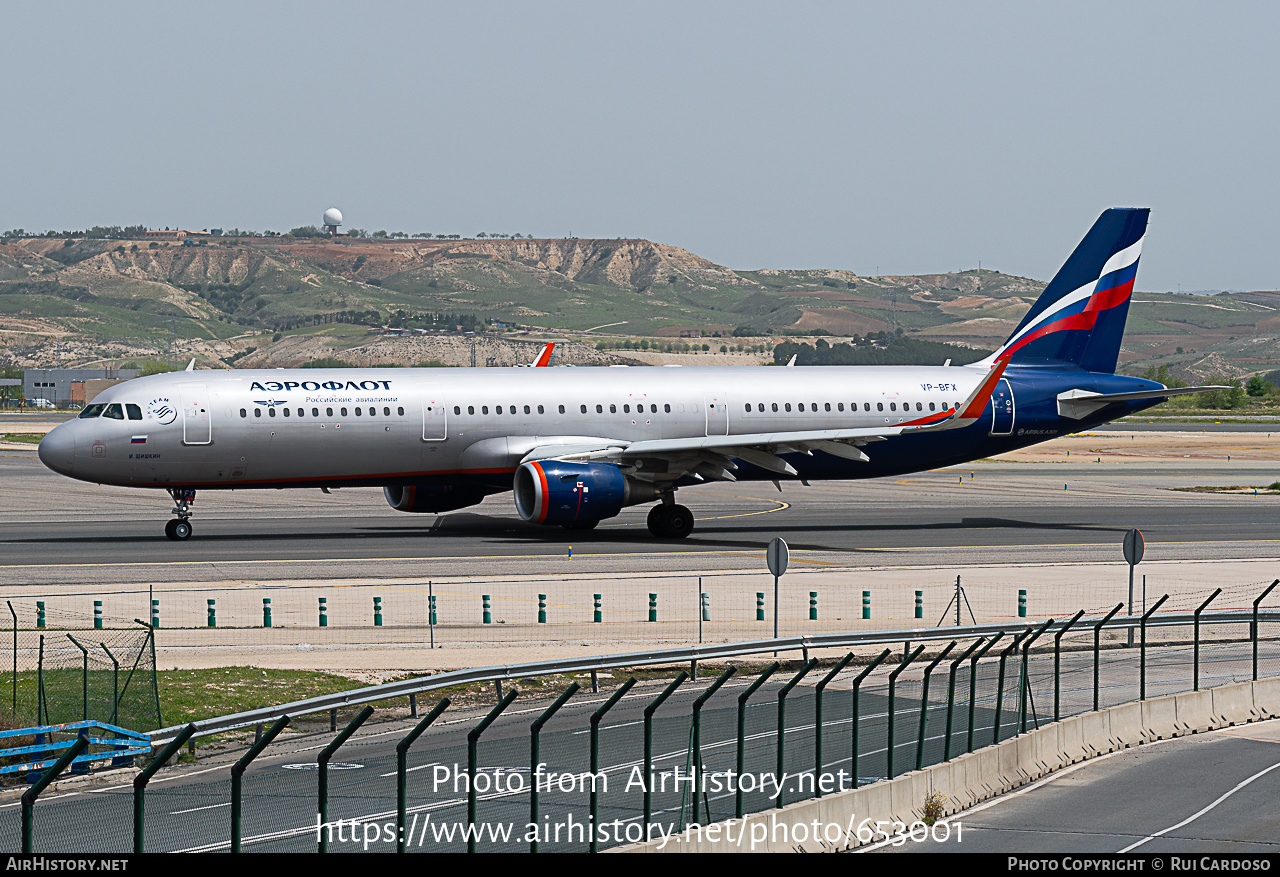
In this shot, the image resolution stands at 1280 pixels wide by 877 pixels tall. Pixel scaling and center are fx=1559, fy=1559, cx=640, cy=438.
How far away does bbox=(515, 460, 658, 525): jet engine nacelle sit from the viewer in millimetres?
44188

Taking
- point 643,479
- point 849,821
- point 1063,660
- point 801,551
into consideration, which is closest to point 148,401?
point 643,479

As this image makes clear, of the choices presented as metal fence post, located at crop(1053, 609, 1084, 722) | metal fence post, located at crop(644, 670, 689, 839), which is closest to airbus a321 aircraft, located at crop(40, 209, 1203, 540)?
metal fence post, located at crop(1053, 609, 1084, 722)

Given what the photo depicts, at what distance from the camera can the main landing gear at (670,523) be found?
47.3m

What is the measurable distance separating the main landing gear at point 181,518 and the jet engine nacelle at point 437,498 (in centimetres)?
617

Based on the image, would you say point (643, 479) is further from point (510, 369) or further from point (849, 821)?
point (849, 821)

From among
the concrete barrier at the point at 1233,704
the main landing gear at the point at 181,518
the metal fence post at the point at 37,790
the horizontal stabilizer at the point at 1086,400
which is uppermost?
the horizontal stabilizer at the point at 1086,400

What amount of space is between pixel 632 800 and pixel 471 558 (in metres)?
27.1

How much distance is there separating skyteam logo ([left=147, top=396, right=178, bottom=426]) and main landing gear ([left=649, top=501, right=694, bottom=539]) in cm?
1439

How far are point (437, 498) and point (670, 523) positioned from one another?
7.45 meters

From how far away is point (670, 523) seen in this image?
1861 inches

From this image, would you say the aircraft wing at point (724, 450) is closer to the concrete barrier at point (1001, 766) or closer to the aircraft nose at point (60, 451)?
the aircraft nose at point (60, 451)

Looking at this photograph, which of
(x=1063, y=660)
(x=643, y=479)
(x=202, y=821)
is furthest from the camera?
(x=643, y=479)

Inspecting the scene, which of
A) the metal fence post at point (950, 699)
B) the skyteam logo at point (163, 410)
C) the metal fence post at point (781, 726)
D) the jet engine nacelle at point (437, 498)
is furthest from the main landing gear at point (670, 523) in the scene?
the metal fence post at point (781, 726)

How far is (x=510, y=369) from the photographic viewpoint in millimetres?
49938
